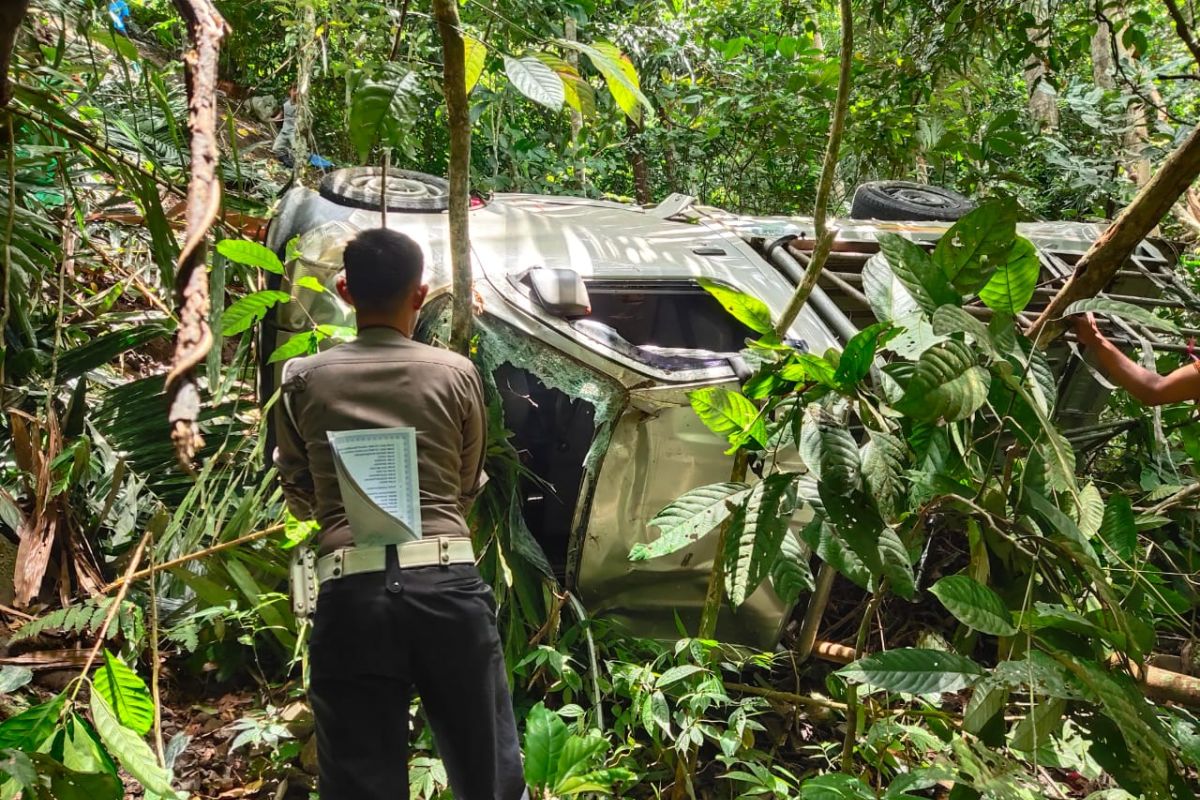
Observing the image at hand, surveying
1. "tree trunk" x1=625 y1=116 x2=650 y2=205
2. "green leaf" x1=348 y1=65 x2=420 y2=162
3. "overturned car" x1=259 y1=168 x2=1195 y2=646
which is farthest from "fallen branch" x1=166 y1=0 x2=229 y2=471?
"tree trunk" x1=625 y1=116 x2=650 y2=205

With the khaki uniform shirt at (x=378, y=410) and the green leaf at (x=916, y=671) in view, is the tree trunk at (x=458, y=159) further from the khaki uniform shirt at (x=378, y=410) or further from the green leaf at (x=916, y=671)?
the green leaf at (x=916, y=671)

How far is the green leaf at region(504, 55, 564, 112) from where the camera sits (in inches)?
56.9

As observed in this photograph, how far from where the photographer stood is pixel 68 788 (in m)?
1.42

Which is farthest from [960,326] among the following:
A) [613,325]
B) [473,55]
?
[613,325]

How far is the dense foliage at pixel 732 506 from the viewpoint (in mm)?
1455

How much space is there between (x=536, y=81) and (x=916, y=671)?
125cm

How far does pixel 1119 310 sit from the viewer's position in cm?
141

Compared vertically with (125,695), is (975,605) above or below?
above

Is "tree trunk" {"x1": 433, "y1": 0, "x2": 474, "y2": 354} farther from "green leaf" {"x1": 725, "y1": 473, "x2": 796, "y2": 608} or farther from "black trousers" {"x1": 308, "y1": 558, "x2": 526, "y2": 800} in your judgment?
"green leaf" {"x1": 725, "y1": 473, "x2": 796, "y2": 608}

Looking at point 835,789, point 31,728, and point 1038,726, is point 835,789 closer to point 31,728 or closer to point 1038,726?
point 1038,726

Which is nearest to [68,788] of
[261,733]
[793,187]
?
[261,733]

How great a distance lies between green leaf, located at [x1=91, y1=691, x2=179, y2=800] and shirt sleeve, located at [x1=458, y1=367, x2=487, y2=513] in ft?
2.83

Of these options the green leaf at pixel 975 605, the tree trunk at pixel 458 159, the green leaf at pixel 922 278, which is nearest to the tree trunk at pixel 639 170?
the tree trunk at pixel 458 159

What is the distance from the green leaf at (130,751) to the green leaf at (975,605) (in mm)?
1407
